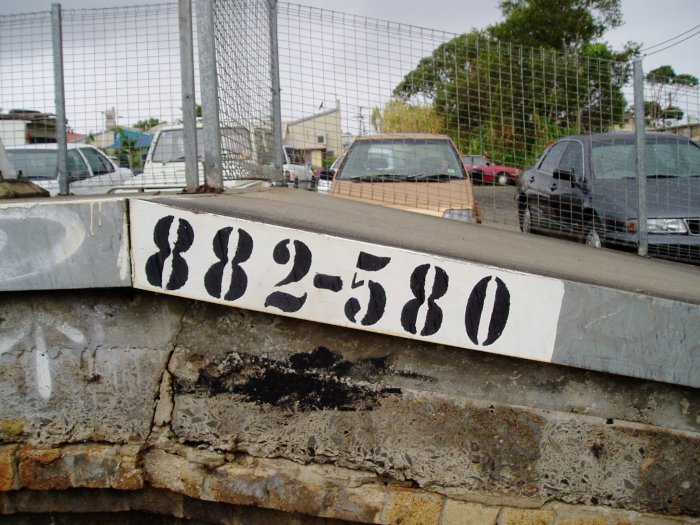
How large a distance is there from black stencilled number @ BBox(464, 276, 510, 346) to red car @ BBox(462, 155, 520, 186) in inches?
155

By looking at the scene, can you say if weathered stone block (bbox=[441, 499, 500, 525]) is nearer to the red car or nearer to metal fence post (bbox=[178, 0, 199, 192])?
metal fence post (bbox=[178, 0, 199, 192])

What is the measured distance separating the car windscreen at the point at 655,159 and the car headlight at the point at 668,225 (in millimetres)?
478

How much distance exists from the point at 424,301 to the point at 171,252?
102 centimetres

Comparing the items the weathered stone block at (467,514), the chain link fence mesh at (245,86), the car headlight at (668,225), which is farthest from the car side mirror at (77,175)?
the car headlight at (668,225)

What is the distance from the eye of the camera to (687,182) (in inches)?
234

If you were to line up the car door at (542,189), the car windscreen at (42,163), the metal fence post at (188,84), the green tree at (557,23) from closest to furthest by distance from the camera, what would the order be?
the metal fence post at (188,84) → the car windscreen at (42,163) → the car door at (542,189) → the green tree at (557,23)

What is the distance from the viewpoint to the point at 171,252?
258cm

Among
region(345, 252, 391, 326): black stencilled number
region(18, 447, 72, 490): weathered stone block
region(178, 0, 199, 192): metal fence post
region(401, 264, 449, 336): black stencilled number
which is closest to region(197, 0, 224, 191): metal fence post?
region(178, 0, 199, 192): metal fence post

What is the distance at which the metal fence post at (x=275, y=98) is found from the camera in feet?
16.3

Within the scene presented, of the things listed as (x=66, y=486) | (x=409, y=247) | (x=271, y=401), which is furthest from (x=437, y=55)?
(x=66, y=486)

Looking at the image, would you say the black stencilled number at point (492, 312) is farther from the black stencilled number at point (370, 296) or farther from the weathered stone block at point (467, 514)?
the weathered stone block at point (467, 514)

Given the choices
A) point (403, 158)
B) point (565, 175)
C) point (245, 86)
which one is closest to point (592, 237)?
point (565, 175)

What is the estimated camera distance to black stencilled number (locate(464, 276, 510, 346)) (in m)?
2.52

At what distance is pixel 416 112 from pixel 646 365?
11.8 ft
